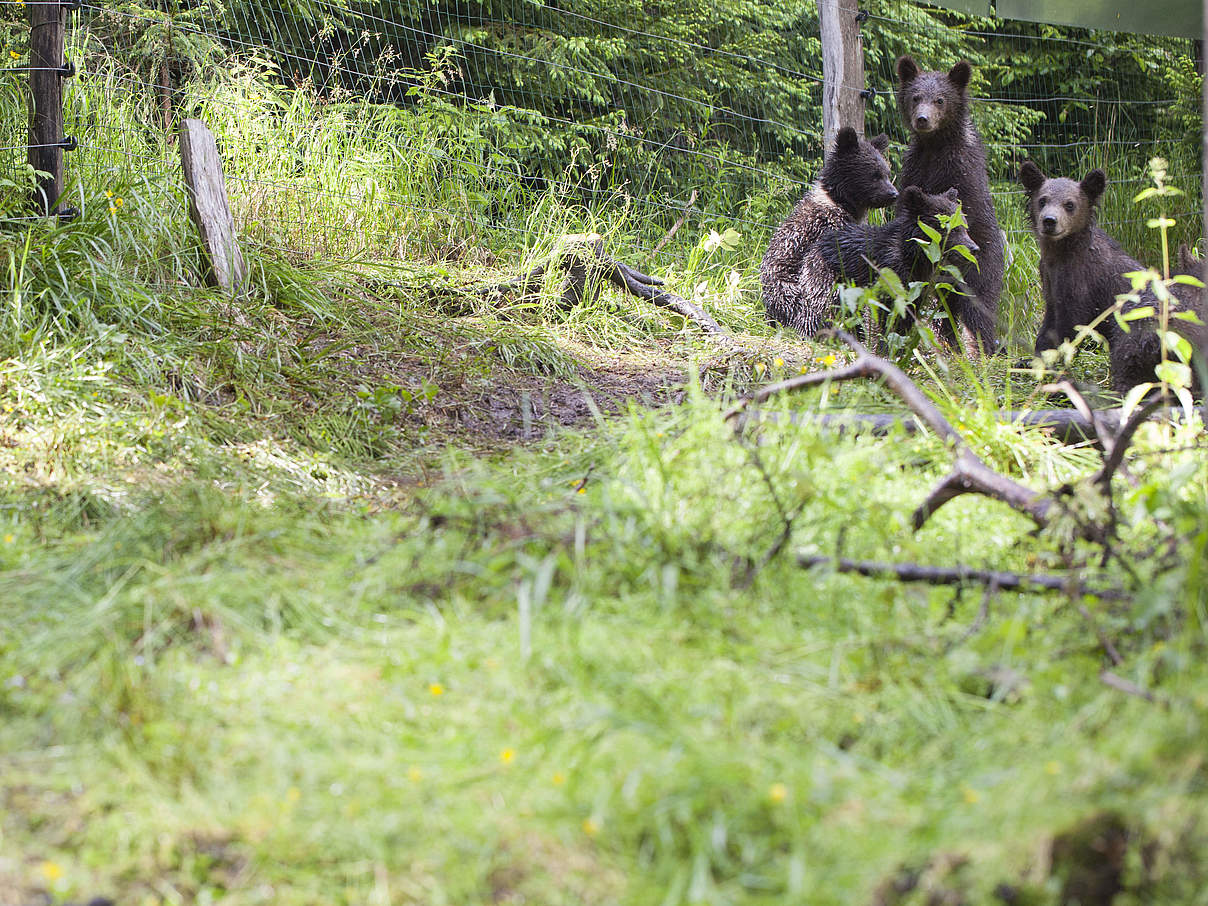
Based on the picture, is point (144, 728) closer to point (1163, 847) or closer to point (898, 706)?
point (898, 706)

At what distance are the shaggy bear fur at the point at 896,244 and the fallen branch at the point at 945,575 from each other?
284 cm

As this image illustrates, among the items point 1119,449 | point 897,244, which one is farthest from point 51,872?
point 897,244

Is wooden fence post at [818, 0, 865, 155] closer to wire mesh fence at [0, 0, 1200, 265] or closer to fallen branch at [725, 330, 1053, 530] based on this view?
wire mesh fence at [0, 0, 1200, 265]

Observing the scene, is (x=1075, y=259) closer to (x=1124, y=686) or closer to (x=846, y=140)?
(x=846, y=140)

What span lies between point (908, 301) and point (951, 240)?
1.48m

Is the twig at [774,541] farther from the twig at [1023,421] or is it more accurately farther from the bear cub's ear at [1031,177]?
the bear cub's ear at [1031,177]

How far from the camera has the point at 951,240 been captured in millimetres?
4996

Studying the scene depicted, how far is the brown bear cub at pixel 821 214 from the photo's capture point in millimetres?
5680

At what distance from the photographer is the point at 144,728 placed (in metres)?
1.75

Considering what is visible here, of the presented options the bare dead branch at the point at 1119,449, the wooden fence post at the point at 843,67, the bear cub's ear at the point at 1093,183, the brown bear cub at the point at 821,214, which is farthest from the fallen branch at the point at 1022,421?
the wooden fence post at the point at 843,67

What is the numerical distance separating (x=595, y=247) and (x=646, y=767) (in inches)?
177

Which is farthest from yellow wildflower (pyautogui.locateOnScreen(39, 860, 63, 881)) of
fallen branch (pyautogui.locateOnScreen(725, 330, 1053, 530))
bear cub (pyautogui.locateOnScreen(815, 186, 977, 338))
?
bear cub (pyautogui.locateOnScreen(815, 186, 977, 338))

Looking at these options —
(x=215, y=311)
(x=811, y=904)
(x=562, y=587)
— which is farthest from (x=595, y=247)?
(x=811, y=904)

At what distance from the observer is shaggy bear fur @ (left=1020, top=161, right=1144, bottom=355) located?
4668 millimetres
